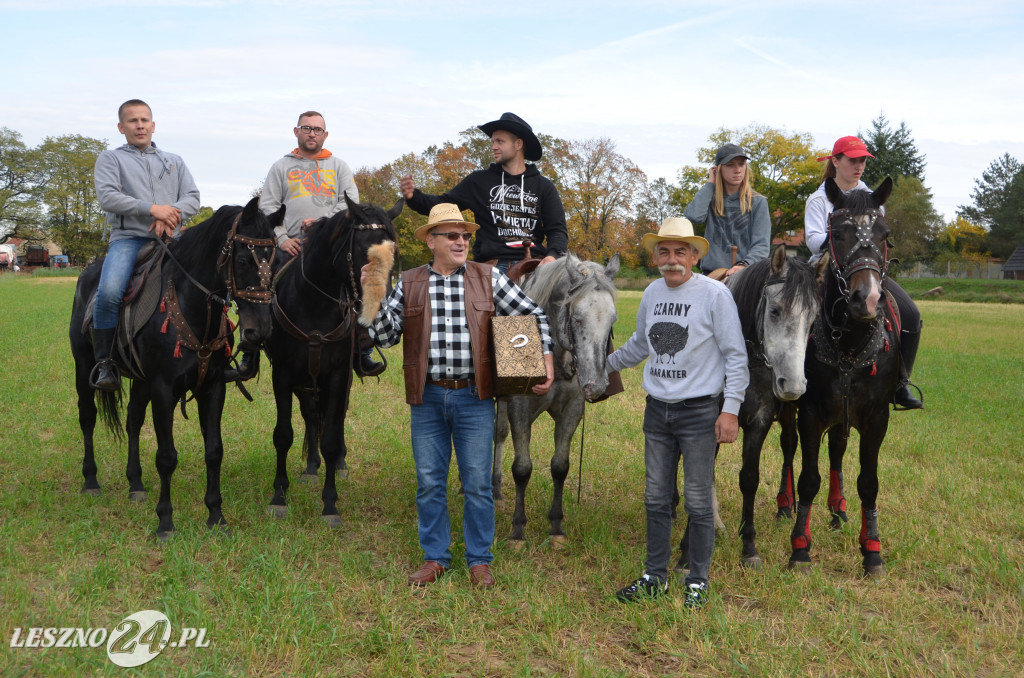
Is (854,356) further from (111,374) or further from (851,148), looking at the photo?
(111,374)

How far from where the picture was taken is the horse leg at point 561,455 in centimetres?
570

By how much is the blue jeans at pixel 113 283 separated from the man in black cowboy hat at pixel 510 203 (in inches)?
97.0

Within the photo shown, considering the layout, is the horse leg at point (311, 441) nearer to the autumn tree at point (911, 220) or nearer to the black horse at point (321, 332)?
the black horse at point (321, 332)

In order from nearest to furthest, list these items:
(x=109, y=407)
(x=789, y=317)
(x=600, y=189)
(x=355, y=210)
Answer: (x=789, y=317), (x=355, y=210), (x=109, y=407), (x=600, y=189)

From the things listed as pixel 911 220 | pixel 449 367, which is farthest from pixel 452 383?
pixel 911 220

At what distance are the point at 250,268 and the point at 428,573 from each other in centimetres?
261

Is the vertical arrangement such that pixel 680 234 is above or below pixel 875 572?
above

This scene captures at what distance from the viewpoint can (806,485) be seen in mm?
5184

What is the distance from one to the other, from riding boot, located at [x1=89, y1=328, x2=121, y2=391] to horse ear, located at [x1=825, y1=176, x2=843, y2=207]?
5.83 m

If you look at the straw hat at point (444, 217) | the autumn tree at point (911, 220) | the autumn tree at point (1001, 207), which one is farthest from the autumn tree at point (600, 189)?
the straw hat at point (444, 217)

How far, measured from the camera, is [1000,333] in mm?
22453

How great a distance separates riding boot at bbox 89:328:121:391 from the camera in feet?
19.6

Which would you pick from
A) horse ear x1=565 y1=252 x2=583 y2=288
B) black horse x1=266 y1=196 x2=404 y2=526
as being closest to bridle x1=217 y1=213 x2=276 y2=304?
black horse x1=266 y1=196 x2=404 y2=526

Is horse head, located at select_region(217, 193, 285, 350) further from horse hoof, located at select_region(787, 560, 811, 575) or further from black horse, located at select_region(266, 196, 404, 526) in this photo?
horse hoof, located at select_region(787, 560, 811, 575)
